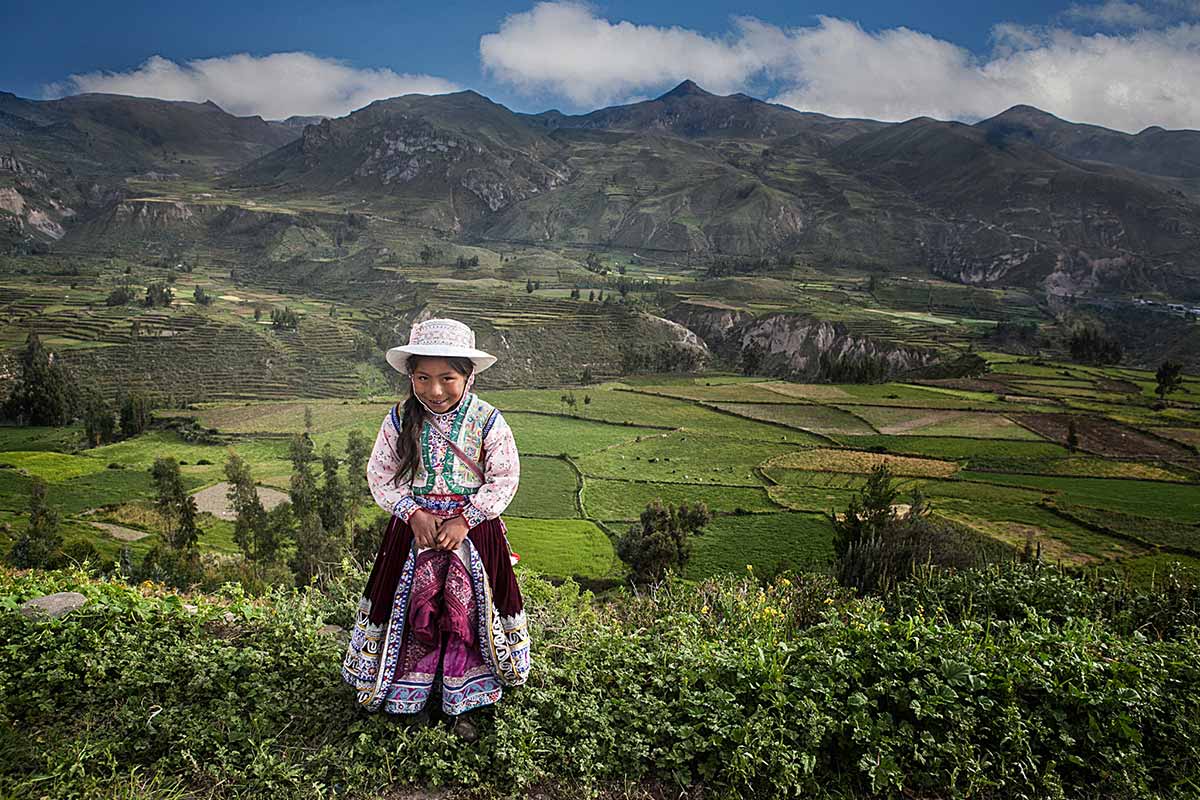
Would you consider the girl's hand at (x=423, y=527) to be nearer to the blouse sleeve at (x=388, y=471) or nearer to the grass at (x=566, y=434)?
the blouse sleeve at (x=388, y=471)

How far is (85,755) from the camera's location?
323 centimetres

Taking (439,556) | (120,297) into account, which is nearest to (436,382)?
(439,556)

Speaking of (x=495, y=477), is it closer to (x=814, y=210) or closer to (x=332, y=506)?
(x=332, y=506)

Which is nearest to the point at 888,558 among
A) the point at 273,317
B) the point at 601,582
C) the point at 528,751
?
the point at 528,751

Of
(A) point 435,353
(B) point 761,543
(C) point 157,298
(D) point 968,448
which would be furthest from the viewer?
(C) point 157,298

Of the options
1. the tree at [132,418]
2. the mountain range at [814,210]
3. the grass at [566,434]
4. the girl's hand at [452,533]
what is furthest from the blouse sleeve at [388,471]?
the mountain range at [814,210]

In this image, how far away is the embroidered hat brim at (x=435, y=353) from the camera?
3426mm

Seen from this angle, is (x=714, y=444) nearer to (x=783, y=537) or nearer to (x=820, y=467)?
(x=820, y=467)

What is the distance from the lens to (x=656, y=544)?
21266mm

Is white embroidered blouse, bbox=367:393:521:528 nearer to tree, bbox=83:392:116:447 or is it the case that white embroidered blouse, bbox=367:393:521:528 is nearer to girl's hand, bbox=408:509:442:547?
girl's hand, bbox=408:509:442:547

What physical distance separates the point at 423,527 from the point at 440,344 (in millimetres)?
1045

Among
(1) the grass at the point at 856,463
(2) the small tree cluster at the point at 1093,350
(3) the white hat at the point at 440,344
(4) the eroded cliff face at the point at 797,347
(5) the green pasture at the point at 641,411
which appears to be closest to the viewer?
(3) the white hat at the point at 440,344

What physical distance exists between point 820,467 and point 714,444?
666 cm

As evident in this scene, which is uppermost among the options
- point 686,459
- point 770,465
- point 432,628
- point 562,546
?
point 432,628
